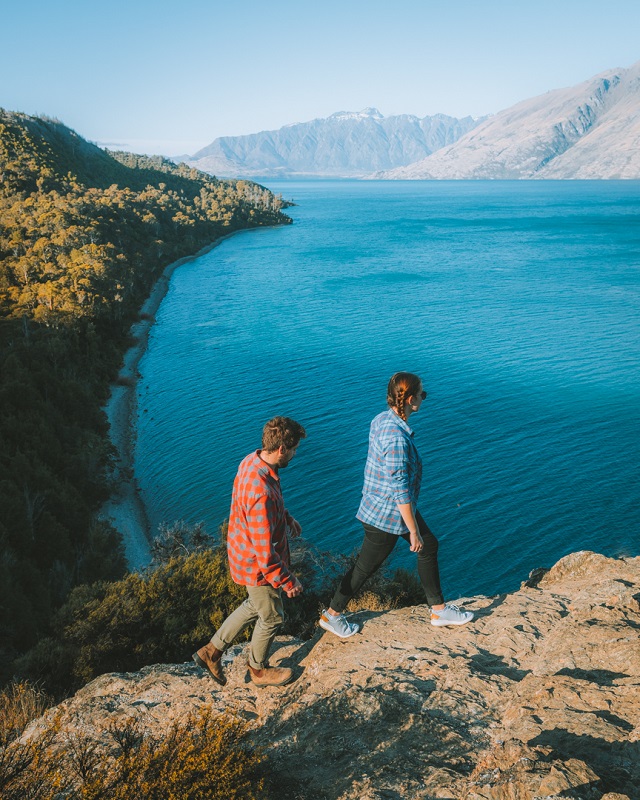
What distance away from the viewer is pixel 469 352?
3966 cm

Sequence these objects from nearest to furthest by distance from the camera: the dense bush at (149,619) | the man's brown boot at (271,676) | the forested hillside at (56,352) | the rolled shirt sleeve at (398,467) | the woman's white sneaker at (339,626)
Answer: the rolled shirt sleeve at (398,467) → the man's brown boot at (271,676) → the woman's white sneaker at (339,626) → the dense bush at (149,619) → the forested hillside at (56,352)

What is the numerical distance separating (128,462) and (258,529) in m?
25.1

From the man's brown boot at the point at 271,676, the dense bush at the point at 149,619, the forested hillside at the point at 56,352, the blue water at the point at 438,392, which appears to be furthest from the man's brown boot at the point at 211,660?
the blue water at the point at 438,392

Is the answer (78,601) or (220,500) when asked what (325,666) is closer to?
(78,601)

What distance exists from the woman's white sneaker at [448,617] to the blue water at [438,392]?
41.7ft

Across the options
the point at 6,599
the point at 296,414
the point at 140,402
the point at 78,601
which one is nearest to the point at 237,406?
the point at 296,414

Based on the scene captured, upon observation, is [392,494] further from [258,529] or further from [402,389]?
[258,529]

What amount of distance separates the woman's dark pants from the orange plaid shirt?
3.08 ft

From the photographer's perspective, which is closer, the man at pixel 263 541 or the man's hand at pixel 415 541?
the man at pixel 263 541

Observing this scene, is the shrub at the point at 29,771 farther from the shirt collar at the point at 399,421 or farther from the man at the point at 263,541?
the shirt collar at the point at 399,421

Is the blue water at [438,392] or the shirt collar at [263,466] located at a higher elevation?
the shirt collar at [263,466]

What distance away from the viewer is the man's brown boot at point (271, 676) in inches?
200

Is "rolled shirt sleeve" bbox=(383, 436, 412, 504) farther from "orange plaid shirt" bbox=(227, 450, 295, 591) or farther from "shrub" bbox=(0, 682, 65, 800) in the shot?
"shrub" bbox=(0, 682, 65, 800)

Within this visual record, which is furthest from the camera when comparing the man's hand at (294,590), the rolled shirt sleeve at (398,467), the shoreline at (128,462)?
the shoreline at (128,462)
